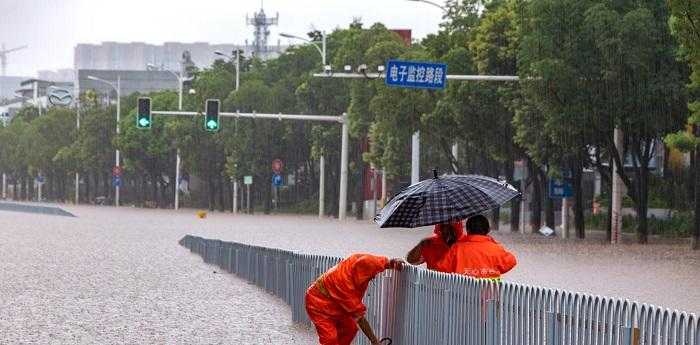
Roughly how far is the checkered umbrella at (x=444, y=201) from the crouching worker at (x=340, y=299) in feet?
1.27

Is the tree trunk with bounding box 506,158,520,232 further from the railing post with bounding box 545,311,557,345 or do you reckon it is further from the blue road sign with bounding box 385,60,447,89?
the railing post with bounding box 545,311,557,345

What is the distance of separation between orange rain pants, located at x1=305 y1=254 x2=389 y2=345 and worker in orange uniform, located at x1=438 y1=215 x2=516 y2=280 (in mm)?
843

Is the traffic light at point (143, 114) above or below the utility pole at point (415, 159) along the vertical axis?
above

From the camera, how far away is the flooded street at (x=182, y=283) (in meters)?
20.9

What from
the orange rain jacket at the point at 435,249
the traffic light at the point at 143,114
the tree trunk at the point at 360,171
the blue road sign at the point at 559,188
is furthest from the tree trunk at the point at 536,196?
the orange rain jacket at the point at 435,249

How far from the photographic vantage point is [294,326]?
21.2 meters

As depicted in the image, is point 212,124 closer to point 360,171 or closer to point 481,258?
point 360,171

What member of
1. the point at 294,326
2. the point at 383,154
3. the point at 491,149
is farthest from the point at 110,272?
the point at 383,154

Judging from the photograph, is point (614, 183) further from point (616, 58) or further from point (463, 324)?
point (463, 324)

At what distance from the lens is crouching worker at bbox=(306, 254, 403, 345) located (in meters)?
14.0

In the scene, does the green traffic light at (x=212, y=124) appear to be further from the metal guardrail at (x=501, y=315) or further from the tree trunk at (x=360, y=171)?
the metal guardrail at (x=501, y=315)

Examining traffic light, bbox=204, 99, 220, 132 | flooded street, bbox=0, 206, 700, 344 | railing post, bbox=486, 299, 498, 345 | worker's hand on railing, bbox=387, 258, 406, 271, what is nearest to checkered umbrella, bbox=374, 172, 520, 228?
worker's hand on railing, bbox=387, 258, 406, 271

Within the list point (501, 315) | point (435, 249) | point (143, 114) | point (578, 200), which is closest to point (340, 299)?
point (435, 249)

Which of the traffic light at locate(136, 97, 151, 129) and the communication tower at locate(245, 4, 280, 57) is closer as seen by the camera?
the traffic light at locate(136, 97, 151, 129)
